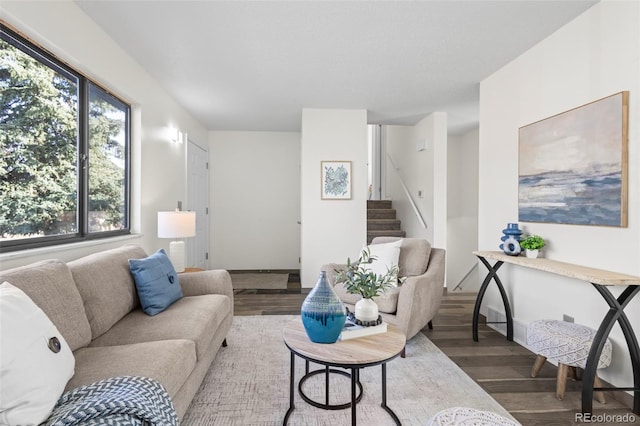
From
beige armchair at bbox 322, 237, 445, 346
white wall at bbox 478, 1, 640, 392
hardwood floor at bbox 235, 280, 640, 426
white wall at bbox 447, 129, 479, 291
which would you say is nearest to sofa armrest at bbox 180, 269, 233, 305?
beige armchair at bbox 322, 237, 445, 346

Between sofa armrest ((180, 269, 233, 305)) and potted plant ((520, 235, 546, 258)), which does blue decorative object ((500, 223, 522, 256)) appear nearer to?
potted plant ((520, 235, 546, 258))

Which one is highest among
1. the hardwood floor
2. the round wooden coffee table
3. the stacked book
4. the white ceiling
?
the white ceiling

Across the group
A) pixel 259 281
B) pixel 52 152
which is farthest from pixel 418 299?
pixel 259 281

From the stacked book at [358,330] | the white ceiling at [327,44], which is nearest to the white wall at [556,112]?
the white ceiling at [327,44]

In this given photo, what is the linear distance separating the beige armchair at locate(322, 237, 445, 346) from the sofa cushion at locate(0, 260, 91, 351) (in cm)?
155

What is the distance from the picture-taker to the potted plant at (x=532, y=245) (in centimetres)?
238

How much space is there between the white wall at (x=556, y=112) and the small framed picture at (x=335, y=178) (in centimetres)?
168

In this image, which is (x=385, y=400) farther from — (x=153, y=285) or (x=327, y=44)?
(x=327, y=44)

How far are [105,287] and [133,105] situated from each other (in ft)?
6.46

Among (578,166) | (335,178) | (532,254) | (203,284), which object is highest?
(335,178)

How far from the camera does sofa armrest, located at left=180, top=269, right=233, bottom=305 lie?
2420 millimetres

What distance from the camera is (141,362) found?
1333 millimetres

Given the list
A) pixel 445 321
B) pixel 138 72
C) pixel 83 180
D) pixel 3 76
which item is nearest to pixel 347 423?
pixel 445 321

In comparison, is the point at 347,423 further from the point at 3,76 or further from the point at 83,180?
the point at 3,76
